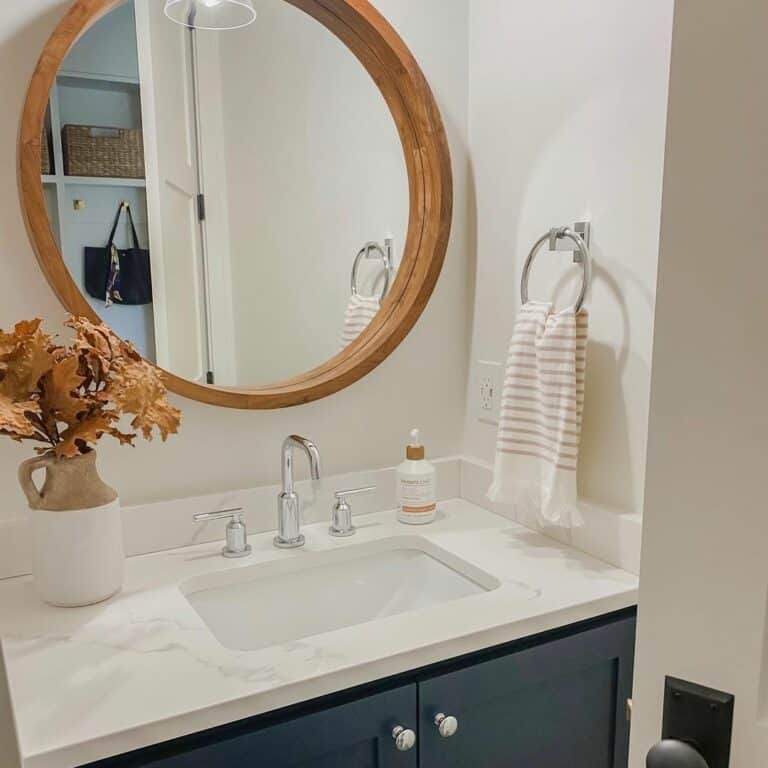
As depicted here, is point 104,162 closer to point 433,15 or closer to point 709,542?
point 433,15

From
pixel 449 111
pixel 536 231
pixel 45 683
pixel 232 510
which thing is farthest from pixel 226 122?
pixel 45 683

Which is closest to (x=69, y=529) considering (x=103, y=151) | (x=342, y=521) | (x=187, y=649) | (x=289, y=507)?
(x=187, y=649)

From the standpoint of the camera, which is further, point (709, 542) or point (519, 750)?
point (519, 750)

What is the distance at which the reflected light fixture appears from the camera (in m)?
1.26

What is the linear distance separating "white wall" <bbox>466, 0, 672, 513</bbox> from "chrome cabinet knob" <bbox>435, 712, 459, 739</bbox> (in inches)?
18.4

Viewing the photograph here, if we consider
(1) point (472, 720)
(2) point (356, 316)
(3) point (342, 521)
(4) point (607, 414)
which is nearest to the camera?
(1) point (472, 720)

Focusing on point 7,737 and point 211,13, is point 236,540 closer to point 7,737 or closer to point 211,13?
point 7,737

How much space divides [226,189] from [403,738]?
0.95m

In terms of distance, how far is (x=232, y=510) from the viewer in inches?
52.1

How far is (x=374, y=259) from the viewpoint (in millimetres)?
1475

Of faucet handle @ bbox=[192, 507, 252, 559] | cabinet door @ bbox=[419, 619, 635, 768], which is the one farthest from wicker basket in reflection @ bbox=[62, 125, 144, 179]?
cabinet door @ bbox=[419, 619, 635, 768]

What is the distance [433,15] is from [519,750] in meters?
1.34

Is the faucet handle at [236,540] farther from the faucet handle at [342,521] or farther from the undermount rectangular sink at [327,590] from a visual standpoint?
the faucet handle at [342,521]

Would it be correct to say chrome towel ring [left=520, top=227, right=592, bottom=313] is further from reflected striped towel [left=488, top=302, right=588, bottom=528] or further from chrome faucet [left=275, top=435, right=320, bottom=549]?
chrome faucet [left=275, top=435, right=320, bottom=549]
